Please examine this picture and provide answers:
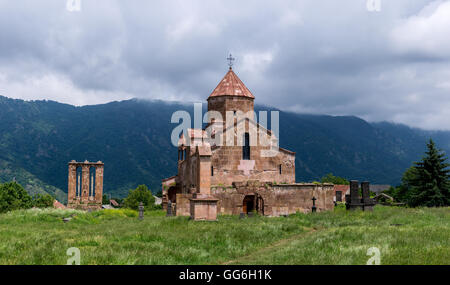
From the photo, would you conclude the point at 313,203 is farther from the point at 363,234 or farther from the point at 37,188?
the point at 37,188

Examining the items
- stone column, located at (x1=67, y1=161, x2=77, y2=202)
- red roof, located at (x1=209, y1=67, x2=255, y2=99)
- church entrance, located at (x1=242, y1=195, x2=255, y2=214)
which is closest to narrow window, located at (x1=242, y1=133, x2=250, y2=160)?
church entrance, located at (x1=242, y1=195, x2=255, y2=214)

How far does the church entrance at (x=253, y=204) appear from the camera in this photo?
28.9m

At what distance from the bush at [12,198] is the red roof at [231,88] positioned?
26832 millimetres

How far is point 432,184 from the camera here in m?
35.6

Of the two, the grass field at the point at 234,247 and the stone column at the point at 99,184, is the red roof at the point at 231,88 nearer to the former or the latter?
the grass field at the point at 234,247

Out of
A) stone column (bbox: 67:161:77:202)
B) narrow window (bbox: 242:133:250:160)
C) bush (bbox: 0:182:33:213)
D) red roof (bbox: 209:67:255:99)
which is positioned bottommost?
bush (bbox: 0:182:33:213)

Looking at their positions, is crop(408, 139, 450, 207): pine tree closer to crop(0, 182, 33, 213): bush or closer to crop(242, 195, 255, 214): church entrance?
crop(242, 195, 255, 214): church entrance

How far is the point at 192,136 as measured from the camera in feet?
113

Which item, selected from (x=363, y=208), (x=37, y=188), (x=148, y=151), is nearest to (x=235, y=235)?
(x=363, y=208)

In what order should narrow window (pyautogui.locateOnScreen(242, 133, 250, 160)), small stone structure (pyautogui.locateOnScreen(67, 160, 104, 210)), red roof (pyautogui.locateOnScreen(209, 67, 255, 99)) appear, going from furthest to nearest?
small stone structure (pyautogui.locateOnScreen(67, 160, 104, 210)), red roof (pyautogui.locateOnScreen(209, 67, 255, 99)), narrow window (pyautogui.locateOnScreen(242, 133, 250, 160))

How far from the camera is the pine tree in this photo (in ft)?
116

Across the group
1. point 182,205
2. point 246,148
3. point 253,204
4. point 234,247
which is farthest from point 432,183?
point 234,247

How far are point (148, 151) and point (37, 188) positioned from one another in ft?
299

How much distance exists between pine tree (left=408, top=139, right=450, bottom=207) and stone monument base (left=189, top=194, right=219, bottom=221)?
912 inches
